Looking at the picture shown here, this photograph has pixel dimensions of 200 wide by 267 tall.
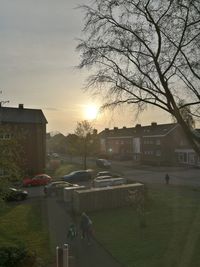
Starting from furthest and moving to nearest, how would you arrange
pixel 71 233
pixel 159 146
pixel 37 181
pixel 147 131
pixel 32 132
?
pixel 147 131 < pixel 159 146 < pixel 32 132 < pixel 37 181 < pixel 71 233

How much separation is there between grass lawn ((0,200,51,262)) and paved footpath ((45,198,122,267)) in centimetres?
51

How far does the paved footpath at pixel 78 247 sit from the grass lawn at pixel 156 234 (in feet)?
1.43

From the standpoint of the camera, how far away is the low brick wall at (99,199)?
24.8m

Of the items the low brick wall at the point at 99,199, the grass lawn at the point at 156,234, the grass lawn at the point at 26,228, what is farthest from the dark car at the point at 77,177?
the grass lawn at the point at 156,234

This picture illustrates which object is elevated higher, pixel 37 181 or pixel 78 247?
pixel 37 181

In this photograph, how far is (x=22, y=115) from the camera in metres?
46.6

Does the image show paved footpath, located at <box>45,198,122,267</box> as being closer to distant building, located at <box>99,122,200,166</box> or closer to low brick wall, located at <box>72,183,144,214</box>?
low brick wall, located at <box>72,183,144,214</box>

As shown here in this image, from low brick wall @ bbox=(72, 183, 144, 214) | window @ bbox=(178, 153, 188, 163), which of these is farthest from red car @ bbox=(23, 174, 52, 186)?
window @ bbox=(178, 153, 188, 163)

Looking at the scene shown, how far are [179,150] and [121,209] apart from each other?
3934 centimetres

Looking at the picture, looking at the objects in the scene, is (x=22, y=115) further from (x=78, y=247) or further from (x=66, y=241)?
(x=78, y=247)

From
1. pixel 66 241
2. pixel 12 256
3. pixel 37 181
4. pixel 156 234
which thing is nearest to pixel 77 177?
pixel 37 181

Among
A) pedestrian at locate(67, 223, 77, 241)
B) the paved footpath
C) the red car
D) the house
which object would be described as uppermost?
the house

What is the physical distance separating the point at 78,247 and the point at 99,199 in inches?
340

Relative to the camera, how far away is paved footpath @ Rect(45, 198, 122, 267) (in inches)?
571
